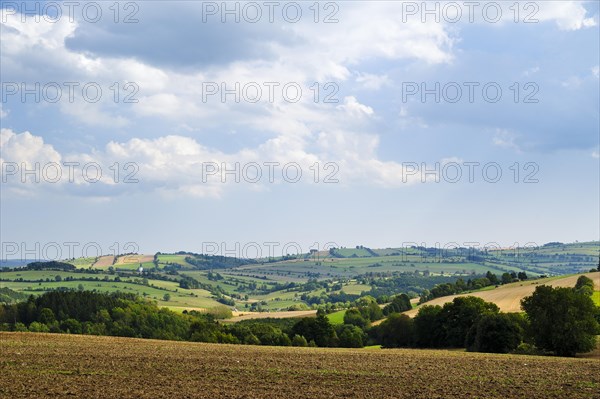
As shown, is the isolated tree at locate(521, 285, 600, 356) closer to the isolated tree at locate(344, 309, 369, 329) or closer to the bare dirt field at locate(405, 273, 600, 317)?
the bare dirt field at locate(405, 273, 600, 317)

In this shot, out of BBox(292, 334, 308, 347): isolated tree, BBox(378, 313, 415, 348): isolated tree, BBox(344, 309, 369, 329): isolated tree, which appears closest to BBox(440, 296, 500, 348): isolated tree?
BBox(378, 313, 415, 348): isolated tree

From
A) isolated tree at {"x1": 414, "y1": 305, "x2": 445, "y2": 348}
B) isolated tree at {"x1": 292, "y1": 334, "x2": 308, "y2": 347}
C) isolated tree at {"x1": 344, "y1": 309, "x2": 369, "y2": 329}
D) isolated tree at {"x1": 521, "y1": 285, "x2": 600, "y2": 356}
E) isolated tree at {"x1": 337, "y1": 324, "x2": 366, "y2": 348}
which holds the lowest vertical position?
isolated tree at {"x1": 344, "y1": 309, "x2": 369, "y2": 329}

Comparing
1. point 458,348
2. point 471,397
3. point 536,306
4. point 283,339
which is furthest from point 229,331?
point 471,397

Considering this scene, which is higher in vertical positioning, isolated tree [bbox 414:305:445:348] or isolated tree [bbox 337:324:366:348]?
isolated tree [bbox 414:305:445:348]

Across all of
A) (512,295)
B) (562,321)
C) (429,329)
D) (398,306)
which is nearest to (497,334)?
(562,321)

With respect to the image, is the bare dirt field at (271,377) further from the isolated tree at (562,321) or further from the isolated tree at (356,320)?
the isolated tree at (356,320)

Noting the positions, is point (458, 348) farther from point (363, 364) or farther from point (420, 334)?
point (363, 364)

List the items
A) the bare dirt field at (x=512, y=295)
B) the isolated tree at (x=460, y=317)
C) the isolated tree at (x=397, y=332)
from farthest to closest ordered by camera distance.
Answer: the bare dirt field at (x=512, y=295), the isolated tree at (x=397, y=332), the isolated tree at (x=460, y=317)

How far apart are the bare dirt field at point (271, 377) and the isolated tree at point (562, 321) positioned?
21.2 meters

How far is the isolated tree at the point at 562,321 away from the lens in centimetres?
7612

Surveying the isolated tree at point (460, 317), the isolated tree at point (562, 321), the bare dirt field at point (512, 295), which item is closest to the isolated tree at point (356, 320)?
the bare dirt field at point (512, 295)

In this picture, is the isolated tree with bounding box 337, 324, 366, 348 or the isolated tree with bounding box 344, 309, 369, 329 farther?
the isolated tree with bounding box 344, 309, 369, 329

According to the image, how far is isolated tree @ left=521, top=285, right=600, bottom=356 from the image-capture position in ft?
250

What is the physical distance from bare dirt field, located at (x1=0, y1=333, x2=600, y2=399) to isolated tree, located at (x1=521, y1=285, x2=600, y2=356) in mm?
21203
